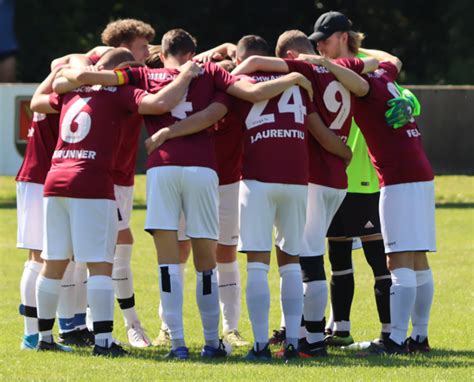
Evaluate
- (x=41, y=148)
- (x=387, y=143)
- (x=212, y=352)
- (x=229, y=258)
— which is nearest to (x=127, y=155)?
(x=41, y=148)

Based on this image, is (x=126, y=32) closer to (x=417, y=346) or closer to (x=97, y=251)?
(x=97, y=251)

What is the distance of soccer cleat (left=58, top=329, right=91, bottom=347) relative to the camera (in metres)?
8.57

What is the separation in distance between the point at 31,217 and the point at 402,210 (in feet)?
8.53

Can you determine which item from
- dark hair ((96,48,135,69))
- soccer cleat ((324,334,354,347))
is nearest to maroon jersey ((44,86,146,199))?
dark hair ((96,48,135,69))

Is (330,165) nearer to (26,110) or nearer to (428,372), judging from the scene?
(428,372)

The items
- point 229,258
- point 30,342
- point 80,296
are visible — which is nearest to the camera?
point 30,342

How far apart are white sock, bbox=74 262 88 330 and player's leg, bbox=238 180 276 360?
1.66 m

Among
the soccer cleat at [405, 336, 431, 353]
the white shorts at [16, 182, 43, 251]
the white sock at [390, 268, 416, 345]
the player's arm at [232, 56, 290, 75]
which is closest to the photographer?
the player's arm at [232, 56, 290, 75]

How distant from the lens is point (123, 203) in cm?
888

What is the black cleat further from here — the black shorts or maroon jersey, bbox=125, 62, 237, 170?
the black shorts

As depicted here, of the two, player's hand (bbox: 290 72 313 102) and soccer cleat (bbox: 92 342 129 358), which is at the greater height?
player's hand (bbox: 290 72 313 102)

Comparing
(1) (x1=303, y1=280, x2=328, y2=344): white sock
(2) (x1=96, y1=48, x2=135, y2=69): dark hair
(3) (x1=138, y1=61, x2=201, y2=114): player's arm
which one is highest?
(2) (x1=96, y1=48, x2=135, y2=69): dark hair

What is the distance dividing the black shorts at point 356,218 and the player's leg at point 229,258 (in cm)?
73

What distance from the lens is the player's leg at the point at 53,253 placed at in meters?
7.75
